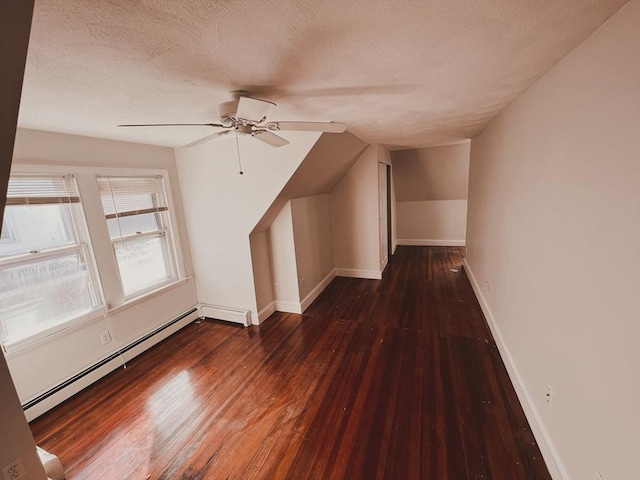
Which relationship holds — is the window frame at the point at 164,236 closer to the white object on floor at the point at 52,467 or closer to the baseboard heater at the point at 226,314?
the baseboard heater at the point at 226,314

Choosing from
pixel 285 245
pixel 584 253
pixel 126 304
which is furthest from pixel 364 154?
pixel 126 304

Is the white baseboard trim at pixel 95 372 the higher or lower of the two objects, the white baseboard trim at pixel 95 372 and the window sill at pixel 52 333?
the lower

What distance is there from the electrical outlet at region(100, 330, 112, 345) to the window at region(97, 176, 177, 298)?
401 mm

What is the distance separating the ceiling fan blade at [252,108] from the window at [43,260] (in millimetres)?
1966

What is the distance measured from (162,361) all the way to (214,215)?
1.71 metres

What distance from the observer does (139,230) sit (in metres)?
3.00

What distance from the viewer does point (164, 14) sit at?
2.83ft

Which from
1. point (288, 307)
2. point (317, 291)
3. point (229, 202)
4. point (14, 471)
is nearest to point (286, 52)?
point (14, 471)

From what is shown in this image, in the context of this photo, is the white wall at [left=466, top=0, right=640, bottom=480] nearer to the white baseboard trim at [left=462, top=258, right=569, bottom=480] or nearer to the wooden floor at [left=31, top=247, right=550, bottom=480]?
the white baseboard trim at [left=462, top=258, right=569, bottom=480]

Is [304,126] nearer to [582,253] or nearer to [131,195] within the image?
[582,253]

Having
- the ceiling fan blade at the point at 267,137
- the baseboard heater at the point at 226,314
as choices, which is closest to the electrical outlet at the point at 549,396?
the ceiling fan blade at the point at 267,137

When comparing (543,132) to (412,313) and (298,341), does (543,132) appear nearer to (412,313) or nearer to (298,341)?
(412,313)

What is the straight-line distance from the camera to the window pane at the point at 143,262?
283 centimetres

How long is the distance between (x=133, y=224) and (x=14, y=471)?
229cm
